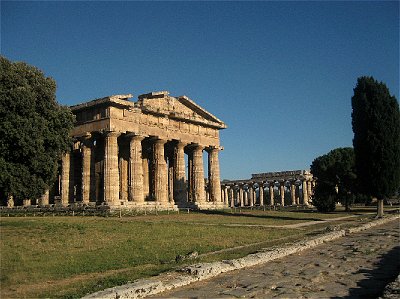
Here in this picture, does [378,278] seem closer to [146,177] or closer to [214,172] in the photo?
[146,177]

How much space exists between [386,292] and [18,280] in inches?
384

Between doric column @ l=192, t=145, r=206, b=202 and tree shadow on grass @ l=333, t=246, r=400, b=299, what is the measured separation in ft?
148

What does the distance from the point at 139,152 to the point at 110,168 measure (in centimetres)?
489

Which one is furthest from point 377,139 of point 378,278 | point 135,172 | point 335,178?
point 378,278

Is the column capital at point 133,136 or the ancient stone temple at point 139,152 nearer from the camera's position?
the ancient stone temple at point 139,152

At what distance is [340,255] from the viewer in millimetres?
15258

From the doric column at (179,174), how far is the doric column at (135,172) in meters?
7.97

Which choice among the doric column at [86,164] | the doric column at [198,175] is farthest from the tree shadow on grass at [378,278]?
the doric column at [198,175]

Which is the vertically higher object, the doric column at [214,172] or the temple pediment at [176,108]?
the temple pediment at [176,108]

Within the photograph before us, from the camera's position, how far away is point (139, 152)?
51344 millimetres

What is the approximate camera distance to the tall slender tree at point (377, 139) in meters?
42.4

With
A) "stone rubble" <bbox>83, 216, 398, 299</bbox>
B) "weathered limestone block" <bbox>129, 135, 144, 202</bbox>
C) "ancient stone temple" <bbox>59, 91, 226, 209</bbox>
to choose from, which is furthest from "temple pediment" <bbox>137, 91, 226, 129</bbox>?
"stone rubble" <bbox>83, 216, 398, 299</bbox>

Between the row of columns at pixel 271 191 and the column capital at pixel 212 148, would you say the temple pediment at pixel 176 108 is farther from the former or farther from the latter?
the row of columns at pixel 271 191

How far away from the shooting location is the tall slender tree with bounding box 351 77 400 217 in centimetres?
4241
